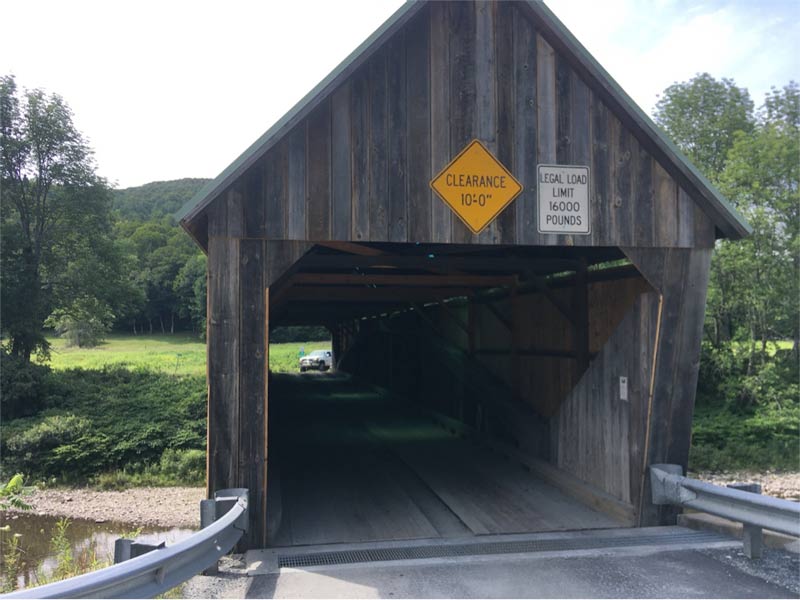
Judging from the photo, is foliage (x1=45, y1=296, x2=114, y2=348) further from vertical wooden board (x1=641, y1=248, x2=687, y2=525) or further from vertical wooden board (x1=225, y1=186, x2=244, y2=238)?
vertical wooden board (x1=641, y1=248, x2=687, y2=525)

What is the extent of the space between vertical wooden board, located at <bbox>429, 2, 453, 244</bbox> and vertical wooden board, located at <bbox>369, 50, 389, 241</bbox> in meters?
0.46

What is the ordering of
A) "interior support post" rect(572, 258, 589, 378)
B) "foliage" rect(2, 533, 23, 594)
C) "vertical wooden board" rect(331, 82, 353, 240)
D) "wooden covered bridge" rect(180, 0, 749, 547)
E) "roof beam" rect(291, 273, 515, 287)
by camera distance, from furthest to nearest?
"roof beam" rect(291, 273, 515, 287), "interior support post" rect(572, 258, 589, 378), "foliage" rect(2, 533, 23, 594), "vertical wooden board" rect(331, 82, 353, 240), "wooden covered bridge" rect(180, 0, 749, 547)

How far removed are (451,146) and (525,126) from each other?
0.80 metres

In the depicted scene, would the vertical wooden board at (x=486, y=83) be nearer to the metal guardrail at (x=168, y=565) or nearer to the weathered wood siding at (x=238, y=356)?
the weathered wood siding at (x=238, y=356)

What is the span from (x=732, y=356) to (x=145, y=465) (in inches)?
661

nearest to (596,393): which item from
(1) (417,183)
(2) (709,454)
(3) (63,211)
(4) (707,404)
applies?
(1) (417,183)

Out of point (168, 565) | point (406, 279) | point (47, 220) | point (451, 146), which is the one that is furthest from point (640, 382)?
point (47, 220)

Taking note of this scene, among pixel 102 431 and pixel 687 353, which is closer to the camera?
pixel 687 353

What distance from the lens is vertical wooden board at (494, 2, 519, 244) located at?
20.6 feet

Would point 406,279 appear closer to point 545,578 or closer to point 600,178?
point 600,178

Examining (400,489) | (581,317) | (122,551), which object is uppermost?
(581,317)

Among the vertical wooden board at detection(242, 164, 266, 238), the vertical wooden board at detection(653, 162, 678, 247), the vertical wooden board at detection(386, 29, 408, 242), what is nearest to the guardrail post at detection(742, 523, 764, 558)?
the vertical wooden board at detection(653, 162, 678, 247)

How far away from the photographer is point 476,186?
20.1ft

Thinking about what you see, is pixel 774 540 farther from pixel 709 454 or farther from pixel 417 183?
pixel 709 454
